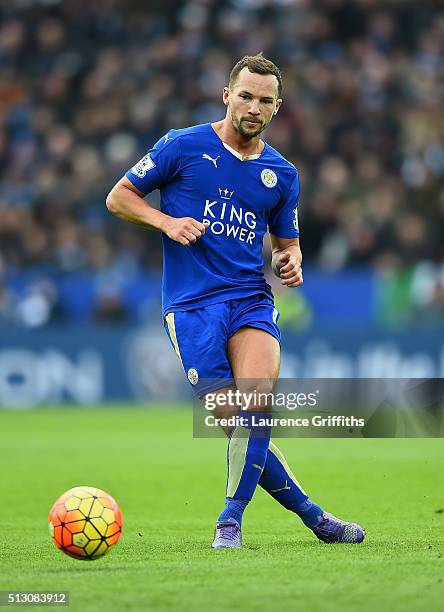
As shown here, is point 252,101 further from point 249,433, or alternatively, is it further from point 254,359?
point 249,433

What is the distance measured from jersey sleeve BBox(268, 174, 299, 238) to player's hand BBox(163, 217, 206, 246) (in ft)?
1.95

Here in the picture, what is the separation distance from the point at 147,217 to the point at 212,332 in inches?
25.3

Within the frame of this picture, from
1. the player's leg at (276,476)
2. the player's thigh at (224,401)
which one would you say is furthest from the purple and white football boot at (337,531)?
the player's thigh at (224,401)

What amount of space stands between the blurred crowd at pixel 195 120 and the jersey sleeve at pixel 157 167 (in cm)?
1092

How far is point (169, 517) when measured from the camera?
7449mm

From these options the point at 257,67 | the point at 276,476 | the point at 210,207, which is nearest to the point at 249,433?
the point at 276,476

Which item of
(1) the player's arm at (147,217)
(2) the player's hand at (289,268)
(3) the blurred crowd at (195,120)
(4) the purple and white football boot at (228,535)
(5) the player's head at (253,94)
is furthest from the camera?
(3) the blurred crowd at (195,120)

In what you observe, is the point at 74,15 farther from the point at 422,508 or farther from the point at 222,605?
the point at 222,605

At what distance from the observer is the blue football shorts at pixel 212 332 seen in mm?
5902

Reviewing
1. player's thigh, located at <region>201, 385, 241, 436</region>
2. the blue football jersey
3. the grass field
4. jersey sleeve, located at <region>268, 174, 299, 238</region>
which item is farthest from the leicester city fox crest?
the grass field

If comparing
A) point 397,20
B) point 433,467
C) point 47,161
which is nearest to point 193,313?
point 433,467

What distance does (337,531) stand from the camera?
19.6 ft

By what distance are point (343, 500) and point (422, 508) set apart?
72cm

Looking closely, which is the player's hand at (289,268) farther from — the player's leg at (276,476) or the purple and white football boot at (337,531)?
the purple and white football boot at (337,531)
